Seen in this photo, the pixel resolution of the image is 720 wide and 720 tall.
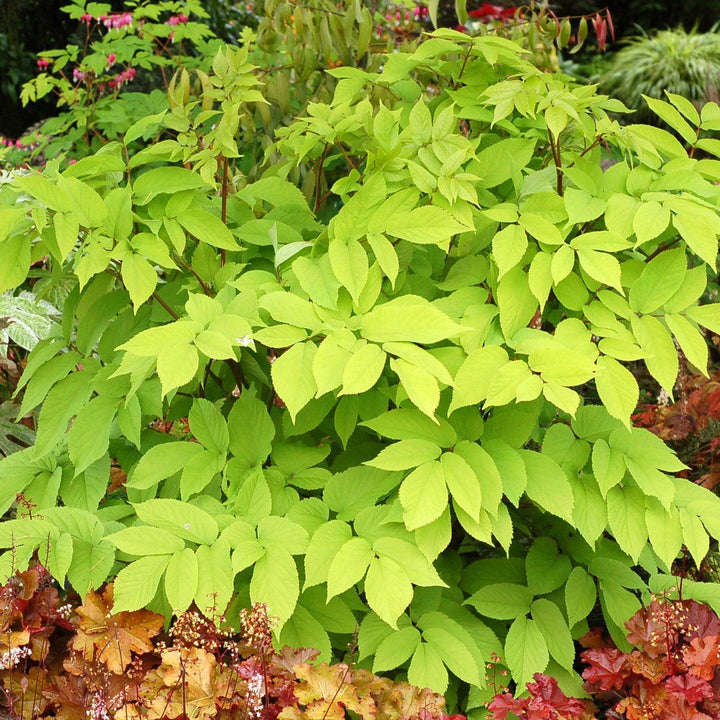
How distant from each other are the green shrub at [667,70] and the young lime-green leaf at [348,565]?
27.9 ft

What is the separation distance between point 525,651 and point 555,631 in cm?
10

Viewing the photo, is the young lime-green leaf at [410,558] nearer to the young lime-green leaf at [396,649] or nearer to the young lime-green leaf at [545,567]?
the young lime-green leaf at [396,649]

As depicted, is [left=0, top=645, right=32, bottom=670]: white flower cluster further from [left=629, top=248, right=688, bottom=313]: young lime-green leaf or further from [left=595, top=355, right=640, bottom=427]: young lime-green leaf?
[left=629, top=248, right=688, bottom=313]: young lime-green leaf

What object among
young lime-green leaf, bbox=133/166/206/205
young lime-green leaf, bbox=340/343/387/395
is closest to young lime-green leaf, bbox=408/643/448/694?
young lime-green leaf, bbox=340/343/387/395

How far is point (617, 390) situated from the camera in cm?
161

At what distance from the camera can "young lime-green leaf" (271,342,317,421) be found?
1467 mm

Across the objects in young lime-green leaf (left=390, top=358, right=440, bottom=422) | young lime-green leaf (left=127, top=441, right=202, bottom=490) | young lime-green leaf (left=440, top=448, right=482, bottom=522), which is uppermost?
young lime-green leaf (left=390, top=358, right=440, bottom=422)

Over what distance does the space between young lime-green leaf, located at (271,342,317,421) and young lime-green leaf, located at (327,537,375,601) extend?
11.6 inches

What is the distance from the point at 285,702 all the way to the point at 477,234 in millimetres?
Answer: 1092

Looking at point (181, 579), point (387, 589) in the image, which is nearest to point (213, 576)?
point (181, 579)

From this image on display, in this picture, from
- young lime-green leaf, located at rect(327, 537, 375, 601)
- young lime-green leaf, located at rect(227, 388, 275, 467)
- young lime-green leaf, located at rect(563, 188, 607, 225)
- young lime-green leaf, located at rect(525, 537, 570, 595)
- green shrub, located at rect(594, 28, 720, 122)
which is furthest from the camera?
green shrub, located at rect(594, 28, 720, 122)

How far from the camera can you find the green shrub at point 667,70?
30.6ft

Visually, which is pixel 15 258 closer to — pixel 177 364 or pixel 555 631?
pixel 177 364

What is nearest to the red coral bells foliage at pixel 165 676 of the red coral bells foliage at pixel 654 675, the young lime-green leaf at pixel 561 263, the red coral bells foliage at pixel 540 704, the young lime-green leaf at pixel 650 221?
the red coral bells foliage at pixel 540 704
